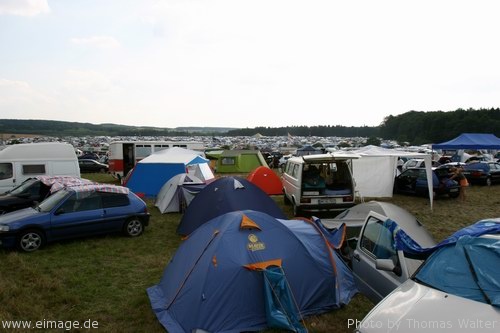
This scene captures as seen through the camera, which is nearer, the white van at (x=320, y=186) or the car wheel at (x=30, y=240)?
the car wheel at (x=30, y=240)

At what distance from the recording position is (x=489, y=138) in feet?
76.1

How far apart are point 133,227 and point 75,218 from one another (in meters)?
1.50

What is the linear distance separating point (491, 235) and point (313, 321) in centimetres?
258

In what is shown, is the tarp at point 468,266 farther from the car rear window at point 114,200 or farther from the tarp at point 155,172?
the tarp at point 155,172

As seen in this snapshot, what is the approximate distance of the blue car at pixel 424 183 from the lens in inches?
588

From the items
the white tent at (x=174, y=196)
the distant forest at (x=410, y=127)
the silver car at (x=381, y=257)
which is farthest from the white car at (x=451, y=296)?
the distant forest at (x=410, y=127)

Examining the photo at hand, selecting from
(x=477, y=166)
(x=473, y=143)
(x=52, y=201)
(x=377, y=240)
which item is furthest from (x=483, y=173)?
(x=52, y=201)

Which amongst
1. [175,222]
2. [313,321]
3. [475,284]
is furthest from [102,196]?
[475,284]

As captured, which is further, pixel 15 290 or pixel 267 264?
pixel 15 290

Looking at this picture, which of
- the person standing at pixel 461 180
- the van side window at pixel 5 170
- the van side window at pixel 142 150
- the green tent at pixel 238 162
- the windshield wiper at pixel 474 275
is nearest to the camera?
the windshield wiper at pixel 474 275

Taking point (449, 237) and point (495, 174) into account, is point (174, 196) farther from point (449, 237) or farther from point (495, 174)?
point (495, 174)

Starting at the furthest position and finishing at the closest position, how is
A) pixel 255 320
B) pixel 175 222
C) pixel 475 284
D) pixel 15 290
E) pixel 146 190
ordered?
pixel 146 190
pixel 175 222
pixel 15 290
pixel 255 320
pixel 475 284

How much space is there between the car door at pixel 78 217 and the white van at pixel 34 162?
5.92 metres

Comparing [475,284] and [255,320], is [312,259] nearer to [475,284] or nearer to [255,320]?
[255,320]
